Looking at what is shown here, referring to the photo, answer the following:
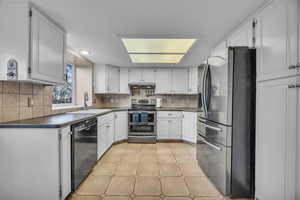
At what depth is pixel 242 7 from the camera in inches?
64.9

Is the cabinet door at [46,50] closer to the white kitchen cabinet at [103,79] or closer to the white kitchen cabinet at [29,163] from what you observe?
the white kitchen cabinet at [29,163]

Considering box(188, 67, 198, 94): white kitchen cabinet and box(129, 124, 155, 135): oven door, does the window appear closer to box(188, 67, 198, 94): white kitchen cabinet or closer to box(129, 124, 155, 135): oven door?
box(129, 124, 155, 135): oven door

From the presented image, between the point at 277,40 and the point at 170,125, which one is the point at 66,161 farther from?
the point at 170,125

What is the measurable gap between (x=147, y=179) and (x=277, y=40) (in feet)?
7.02

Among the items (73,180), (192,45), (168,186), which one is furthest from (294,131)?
(73,180)

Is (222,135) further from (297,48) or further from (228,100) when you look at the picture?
(297,48)

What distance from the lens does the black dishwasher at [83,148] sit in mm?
1902

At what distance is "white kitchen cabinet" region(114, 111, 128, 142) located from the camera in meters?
4.12

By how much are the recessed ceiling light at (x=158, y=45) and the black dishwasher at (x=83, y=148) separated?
1.37 metres

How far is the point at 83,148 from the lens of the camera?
2152 mm

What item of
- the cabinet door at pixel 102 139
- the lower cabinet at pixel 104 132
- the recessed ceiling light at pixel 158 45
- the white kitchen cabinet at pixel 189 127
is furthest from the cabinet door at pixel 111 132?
the white kitchen cabinet at pixel 189 127

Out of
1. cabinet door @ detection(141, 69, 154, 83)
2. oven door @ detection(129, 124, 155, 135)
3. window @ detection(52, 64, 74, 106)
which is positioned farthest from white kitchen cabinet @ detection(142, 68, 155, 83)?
window @ detection(52, 64, 74, 106)

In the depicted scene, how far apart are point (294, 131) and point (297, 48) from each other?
608 millimetres

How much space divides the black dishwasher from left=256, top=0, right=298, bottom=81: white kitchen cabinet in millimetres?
2067
